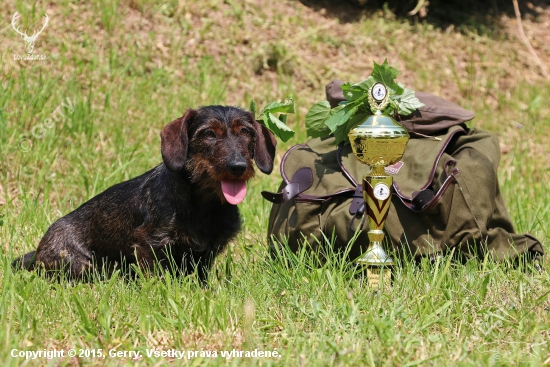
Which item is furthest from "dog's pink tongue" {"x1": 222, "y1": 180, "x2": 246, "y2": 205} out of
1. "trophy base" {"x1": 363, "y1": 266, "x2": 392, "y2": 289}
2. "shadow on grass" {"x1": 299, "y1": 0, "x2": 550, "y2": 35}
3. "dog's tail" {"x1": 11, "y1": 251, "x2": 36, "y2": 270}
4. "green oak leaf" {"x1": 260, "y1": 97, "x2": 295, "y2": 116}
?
"shadow on grass" {"x1": 299, "y1": 0, "x2": 550, "y2": 35}

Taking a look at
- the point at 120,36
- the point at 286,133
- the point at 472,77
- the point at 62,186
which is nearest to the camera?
the point at 286,133

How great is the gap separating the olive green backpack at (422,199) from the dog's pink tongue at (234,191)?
0.39m

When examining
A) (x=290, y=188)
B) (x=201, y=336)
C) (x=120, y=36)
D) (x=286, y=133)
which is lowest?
(x=201, y=336)

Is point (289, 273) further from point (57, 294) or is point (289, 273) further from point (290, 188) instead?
point (57, 294)

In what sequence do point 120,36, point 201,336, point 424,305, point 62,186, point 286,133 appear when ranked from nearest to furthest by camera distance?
point 201,336 → point 424,305 → point 286,133 → point 62,186 → point 120,36

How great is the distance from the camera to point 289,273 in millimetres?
3795

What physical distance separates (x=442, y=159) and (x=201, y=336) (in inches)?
84.8

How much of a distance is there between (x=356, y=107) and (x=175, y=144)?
125cm

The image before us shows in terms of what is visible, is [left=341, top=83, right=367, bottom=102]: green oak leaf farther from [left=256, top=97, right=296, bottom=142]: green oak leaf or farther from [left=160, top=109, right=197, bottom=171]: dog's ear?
[left=160, top=109, right=197, bottom=171]: dog's ear

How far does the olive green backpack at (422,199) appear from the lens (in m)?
4.16

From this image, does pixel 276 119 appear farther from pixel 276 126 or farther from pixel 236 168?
pixel 236 168

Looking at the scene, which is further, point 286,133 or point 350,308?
point 286,133

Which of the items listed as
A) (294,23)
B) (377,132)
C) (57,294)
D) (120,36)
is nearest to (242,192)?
(377,132)

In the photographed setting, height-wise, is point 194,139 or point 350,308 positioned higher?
point 194,139
